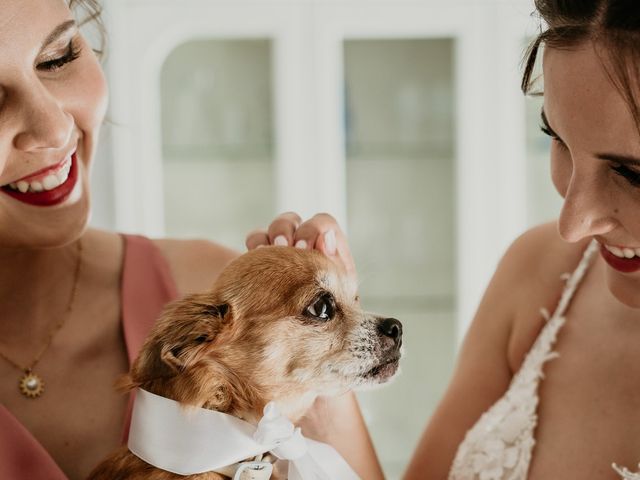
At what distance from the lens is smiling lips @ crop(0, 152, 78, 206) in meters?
1.07

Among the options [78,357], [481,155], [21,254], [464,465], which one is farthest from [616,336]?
[481,155]

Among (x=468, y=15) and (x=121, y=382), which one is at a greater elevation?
(x=468, y=15)

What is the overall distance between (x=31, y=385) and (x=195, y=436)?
32 cm

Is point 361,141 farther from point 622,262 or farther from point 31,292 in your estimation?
point 622,262

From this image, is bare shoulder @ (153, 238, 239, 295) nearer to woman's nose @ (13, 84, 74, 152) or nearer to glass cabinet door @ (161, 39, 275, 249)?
woman's nose @ (13, 84, 74, 152)

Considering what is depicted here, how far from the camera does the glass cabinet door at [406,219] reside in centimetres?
304

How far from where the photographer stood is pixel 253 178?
3057 mm

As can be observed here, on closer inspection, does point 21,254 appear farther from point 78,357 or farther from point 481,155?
point 481,155

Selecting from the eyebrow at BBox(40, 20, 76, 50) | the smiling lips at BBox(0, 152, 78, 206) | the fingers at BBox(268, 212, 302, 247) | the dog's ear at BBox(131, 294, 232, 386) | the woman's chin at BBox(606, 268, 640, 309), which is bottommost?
the dog's ear at BBox(131, 294, 232, 386)

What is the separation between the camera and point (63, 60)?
1.09 metres

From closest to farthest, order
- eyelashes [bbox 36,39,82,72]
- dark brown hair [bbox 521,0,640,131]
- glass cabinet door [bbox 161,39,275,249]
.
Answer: dark brown hair [bbox 521,0,640,131] < eyelashes [bbox 36,39,82,72] < glass cabinet door [bbox 161,39,275,249]

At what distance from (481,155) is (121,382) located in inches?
84.8

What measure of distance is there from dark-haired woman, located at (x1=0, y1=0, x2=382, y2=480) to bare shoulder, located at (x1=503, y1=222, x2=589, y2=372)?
0.29 meters

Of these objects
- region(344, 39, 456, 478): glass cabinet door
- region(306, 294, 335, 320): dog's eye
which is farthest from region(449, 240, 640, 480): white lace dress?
region(344, 39, 456, 478): glass cabinet door
